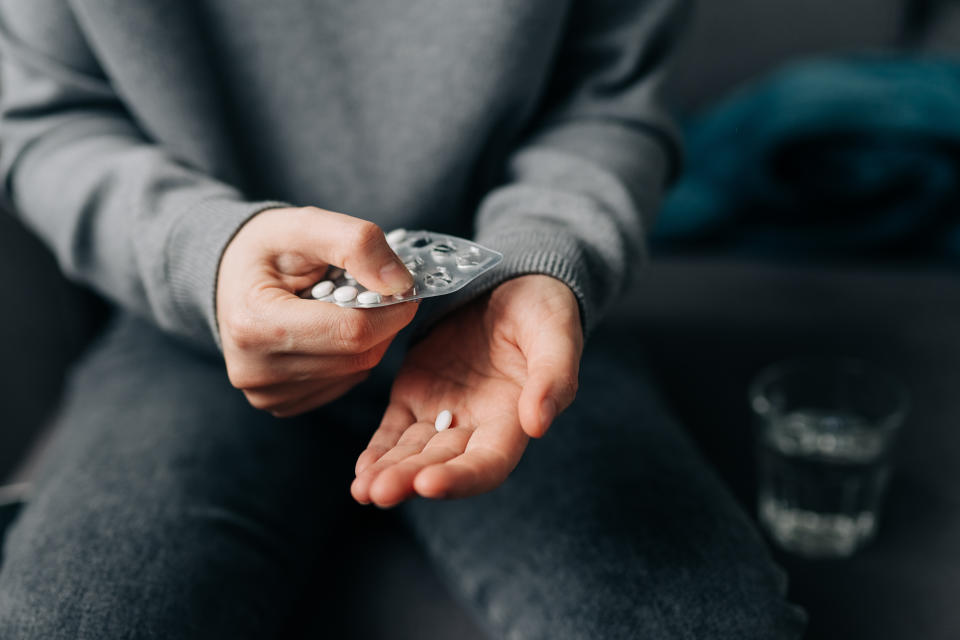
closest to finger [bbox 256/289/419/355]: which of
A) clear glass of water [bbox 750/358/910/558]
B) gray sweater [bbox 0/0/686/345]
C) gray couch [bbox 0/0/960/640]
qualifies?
gray sweater [bbox 0/0/686/345]

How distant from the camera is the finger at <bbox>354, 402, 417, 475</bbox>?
15.5 inches

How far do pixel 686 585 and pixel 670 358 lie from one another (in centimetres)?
41

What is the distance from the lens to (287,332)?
0.39 meters

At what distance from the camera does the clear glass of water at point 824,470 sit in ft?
2.01

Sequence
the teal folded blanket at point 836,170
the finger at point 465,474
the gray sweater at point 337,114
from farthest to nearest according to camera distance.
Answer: the teal folded blanket at point 836,170, the gray sweater at point 337,114, the finger at point 465,474

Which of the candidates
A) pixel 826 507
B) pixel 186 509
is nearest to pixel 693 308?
pixel 826 507

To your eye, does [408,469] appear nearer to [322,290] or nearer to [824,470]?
[322,290]

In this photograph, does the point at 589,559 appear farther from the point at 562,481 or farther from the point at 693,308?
the point at 693,308

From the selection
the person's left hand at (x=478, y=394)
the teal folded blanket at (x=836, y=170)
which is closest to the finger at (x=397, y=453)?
the person's left hand at (x=478, y=394)

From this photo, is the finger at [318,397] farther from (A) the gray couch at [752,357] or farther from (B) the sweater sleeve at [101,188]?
(A) the gray couch at [752,357]

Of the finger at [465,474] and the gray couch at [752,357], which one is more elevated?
the finger at [465,474]

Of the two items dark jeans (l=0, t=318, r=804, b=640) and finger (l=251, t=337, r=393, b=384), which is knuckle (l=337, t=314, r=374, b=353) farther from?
dark jeans (l=0, t=318, r=804, b=640)

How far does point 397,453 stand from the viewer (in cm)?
39

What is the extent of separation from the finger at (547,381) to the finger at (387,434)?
0.28ft
